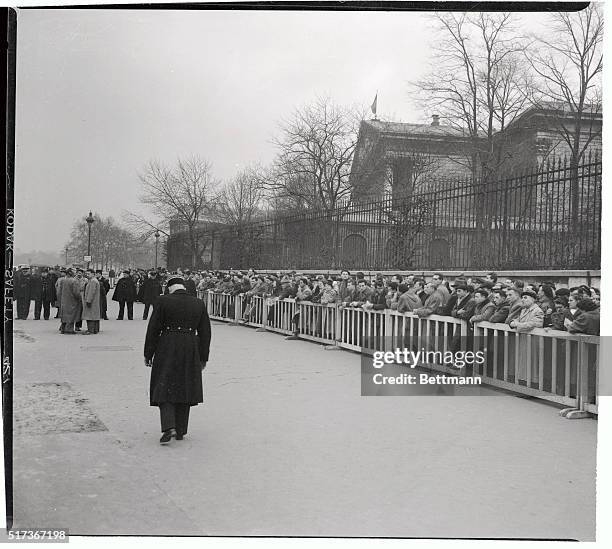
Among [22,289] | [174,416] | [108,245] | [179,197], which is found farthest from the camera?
[174,416]

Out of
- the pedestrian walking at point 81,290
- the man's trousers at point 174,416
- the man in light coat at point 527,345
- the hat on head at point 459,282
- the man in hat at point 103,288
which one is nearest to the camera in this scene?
the man's trousers at point 174,416

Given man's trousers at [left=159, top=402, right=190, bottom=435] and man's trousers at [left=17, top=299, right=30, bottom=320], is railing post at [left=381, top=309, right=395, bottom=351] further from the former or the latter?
man's trousers at [left=17, top=299, right=30, bottom=320]

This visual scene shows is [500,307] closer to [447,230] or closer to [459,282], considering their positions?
[459,282]

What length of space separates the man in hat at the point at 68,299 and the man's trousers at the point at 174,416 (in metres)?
1.17

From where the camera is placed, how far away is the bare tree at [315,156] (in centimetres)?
511

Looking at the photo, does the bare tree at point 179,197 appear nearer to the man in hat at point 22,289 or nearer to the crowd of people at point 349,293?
the crowd of people at point 349,293

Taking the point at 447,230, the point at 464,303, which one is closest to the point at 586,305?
the point at 464,303

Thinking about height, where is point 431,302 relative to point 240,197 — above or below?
below

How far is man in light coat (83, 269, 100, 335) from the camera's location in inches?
236

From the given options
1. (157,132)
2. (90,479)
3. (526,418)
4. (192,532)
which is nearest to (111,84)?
(157,132)

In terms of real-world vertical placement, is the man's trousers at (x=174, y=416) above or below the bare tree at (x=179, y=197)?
below

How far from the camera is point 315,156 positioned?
19.4ft

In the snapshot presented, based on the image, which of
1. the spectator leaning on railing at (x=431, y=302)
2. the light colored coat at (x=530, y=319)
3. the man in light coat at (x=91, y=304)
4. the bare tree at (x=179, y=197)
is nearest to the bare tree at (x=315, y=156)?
the bare tree at (x=179, y=197)

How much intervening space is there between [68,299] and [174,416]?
8.78 feet
